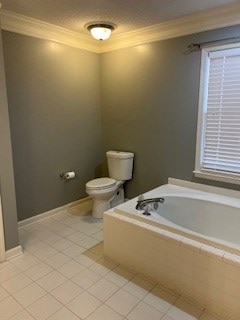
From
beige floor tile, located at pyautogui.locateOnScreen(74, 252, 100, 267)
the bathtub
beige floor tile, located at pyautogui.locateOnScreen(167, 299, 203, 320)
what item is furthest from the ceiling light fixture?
beige floor tile, located at pyautogui.locateOnScreen(167, 299, 203, 320)

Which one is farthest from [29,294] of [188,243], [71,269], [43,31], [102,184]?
[43,31]

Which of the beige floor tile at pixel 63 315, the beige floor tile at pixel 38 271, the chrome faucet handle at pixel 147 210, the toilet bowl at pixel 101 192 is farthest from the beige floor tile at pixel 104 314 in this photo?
the toilet bowl at pixel 101 192

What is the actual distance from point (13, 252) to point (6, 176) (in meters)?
0.73

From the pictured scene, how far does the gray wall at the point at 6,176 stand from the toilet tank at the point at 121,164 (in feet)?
4.65

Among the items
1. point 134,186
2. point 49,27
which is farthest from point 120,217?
point 49,27

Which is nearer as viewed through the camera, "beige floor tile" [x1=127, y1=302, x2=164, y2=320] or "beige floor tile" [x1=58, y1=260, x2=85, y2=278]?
"beige floor tile" [x1=127, y1=302, x2=164, y2=320]

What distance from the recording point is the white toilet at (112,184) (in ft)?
10.0

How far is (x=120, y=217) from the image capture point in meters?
2.23

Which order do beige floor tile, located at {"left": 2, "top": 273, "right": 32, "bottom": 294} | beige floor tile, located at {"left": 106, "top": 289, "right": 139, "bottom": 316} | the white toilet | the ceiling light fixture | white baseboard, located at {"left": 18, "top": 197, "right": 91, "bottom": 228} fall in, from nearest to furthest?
1. beige floor tile, located at {"left": 106, "top": 289, "right": 139, "bottom": 316}
2. beige floor tile, located at {"left": 2, "top": 273, "right": 32, "bottom": 294}
3. the ceiling light fixture
4. white baseboard, located at {"left": 18, "top": 197, "right": 91, "bottom": 228}
5. the white toilet

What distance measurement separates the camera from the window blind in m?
2.46

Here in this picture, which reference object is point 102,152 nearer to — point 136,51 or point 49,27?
point 136,51

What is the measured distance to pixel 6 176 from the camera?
2.22 meters

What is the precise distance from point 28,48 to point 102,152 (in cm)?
168

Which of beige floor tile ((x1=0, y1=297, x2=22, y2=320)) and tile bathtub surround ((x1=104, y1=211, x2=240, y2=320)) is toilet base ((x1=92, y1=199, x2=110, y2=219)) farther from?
beige floor tile ((x1=0, y1=297, x2=22, y2=320))
